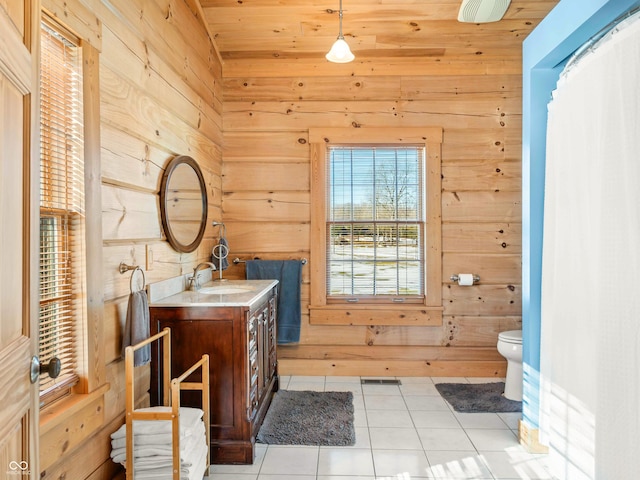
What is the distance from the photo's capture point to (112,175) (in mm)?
2059

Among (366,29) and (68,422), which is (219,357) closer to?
(68,422)

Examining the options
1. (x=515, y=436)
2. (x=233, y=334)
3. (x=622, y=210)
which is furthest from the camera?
(x=515, y=436)

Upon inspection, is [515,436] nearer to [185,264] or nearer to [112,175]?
[185,264]

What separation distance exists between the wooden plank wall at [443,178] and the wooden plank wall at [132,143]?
767 mm

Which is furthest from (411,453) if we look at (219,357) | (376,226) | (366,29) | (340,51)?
(366,29)

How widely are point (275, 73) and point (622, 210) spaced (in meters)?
3.07

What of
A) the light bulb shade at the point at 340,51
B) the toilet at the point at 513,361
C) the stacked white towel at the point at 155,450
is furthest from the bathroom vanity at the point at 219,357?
the toilet at the point at 513,361

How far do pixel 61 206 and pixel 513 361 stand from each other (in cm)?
307

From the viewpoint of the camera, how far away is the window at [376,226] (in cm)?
383

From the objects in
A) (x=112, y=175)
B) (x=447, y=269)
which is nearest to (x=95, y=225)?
(x=112, y=175)

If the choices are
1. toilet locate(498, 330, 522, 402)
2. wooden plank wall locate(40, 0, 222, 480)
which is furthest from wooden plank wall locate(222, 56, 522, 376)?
wooden plank wall locate(40, 0, 222, 480)

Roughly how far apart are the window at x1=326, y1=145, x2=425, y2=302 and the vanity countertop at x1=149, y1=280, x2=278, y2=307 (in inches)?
32.2

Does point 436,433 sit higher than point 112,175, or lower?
lower

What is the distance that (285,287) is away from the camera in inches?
150
